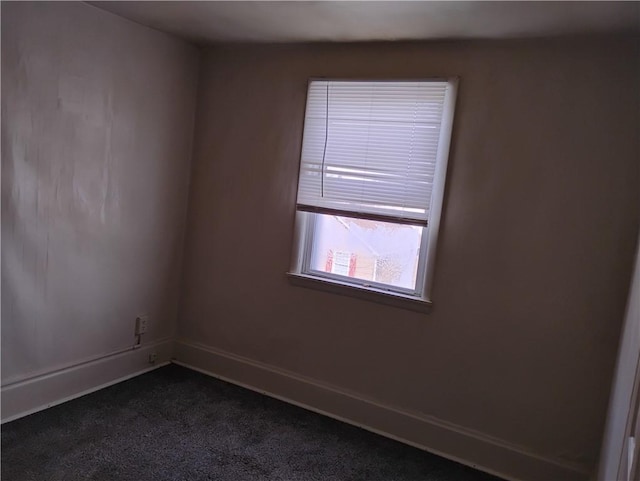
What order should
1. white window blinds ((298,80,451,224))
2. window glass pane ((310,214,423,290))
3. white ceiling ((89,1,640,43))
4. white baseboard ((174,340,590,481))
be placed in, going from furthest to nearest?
window glass pane ((310,214,423,290)) → white window blinds ((298,80,451,224)) → white baseboard ((174,340,590,481)) → white ceiling ((89,1,640,43))

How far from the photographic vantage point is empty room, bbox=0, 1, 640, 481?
231 cm

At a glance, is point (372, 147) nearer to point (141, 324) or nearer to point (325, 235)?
point (325, 235)

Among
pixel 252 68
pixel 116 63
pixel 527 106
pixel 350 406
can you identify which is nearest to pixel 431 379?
pixel 350 406

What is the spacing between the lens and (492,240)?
8.31 ft

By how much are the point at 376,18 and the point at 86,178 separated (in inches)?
68.7

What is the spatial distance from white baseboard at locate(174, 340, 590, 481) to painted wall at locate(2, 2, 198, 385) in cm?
48

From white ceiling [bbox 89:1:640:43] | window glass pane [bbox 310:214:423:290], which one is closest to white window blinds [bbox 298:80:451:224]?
window glass pane [bbox 310:214:423:290]

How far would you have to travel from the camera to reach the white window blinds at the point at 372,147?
2.64 m

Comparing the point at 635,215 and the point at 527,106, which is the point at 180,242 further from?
the point at 635,215

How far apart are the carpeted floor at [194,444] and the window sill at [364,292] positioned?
0.75 metres

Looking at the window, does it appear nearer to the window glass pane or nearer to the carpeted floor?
the window glass pane

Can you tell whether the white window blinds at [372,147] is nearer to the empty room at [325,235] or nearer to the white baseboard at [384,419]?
the empty room at [325,235]

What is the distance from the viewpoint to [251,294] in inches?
127

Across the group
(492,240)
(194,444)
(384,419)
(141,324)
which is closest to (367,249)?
(492,240)
